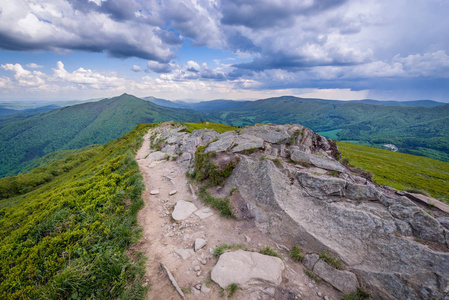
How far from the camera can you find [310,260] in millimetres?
8680

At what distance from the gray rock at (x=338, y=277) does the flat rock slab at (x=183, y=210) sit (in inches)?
336

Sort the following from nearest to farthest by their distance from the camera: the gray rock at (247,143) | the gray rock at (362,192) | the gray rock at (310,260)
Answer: the gray rock at (310,260), the gray rock at (362,192), the gray rock at (247,143)

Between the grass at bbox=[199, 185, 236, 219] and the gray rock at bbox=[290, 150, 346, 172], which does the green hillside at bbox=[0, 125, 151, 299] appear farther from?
the gray rock at bbox=[290, 150, 346, 172]

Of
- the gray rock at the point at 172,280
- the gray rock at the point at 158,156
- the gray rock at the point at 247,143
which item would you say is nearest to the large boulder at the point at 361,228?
the gray rock at the point at 247,143

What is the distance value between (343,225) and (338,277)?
9.38 feet

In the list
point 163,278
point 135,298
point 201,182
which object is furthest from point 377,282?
point 201,182

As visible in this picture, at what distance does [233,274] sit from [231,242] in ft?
7.53

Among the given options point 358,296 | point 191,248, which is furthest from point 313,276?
point 191,248

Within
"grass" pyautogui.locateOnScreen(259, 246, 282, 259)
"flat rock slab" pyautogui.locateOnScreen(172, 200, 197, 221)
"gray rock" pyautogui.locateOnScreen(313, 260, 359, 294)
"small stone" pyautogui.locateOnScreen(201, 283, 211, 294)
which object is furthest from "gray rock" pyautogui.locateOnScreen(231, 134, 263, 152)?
"small stone" pyautogui.locateOnScreen(201, 283, 211, 294)

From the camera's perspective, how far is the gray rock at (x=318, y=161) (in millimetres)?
14670

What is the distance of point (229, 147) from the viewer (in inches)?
749

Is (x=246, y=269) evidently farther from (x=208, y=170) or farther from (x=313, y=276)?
(x=208, y=170)

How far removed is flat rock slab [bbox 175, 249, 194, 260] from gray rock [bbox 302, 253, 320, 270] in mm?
6079

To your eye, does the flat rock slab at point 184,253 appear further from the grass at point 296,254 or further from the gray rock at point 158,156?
the gray rock at point 158,156
